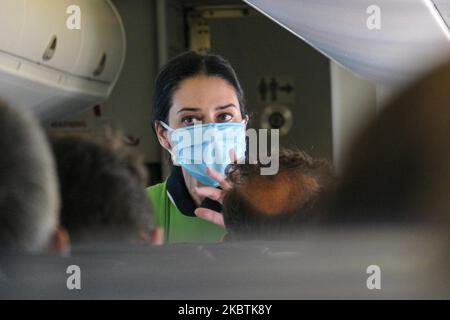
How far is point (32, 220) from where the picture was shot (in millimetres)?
4070

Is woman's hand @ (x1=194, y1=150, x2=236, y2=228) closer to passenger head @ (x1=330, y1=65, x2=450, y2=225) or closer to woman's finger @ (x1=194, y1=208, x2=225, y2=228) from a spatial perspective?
woman's finger @ (x1=194, y1=208, x2=225, y2=228)

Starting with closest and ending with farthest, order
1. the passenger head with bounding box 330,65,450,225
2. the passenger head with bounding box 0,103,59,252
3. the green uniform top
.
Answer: the passenger head with bounding box 330,65,450,225 < the passenger head with bounding box 0,103,59,252 < the green uniform top

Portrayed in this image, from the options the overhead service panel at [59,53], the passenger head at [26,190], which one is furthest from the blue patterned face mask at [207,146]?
the passenger head at [26,190]

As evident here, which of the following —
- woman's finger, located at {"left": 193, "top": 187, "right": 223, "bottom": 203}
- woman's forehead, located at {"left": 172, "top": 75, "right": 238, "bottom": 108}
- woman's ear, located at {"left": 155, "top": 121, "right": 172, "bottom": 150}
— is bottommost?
woman's finger, located at {"left": 193, "top": 187, "right": 223, "bottom": 203}

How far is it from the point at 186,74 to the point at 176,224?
0.52 m

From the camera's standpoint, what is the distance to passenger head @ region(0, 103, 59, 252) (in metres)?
4.06

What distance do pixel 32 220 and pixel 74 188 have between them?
179 mm

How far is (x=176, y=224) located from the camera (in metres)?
4.18

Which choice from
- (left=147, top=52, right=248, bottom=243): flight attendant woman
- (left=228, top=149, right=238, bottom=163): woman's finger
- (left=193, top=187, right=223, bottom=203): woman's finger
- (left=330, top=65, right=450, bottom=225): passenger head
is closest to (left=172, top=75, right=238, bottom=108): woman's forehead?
(left=147, top=52, right=248, bottom=243): flight attendant woman

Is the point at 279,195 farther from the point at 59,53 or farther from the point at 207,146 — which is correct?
the point at 59,53

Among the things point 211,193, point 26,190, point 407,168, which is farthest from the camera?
point 211,193

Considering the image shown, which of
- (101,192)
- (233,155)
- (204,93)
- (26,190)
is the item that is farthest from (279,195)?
(26,190)
